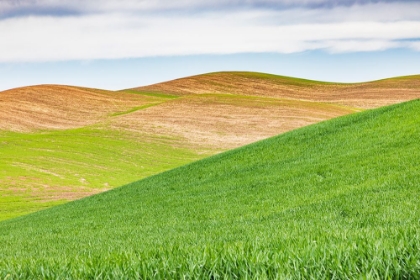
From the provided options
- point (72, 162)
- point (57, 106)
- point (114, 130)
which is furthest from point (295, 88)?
point (72, 162)

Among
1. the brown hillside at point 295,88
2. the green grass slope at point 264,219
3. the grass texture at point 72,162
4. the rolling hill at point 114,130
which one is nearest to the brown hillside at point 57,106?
the rolling hill at point 114,130

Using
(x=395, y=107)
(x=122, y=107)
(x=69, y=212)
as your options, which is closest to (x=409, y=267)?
(x=69, y=212)

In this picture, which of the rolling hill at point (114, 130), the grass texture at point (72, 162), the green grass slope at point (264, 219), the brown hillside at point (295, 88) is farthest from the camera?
the brown hillside at point (295, 88)

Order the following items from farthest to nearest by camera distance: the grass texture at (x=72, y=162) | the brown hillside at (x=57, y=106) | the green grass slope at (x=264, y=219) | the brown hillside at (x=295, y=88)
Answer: the brown hillside at (x=295, y=88), the brown hillside at (x=57, y=106), the grass texture at (x=72, y=162), the green grass slope at (x=264, y=219)

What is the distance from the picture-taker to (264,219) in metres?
12.8

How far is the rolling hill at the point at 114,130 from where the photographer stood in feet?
124

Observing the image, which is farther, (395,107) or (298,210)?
(395,107)

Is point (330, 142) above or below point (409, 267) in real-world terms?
below

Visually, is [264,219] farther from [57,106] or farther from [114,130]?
[57,106]

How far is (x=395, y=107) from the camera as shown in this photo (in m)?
28.9

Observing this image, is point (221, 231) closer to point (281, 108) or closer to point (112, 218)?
point (112, 218)

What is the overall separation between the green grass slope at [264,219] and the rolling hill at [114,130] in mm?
13010

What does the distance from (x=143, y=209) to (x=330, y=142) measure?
10639 millimetres

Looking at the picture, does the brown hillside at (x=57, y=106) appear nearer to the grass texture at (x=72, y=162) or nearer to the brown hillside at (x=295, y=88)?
the grass texture at (x=72, y=162)
